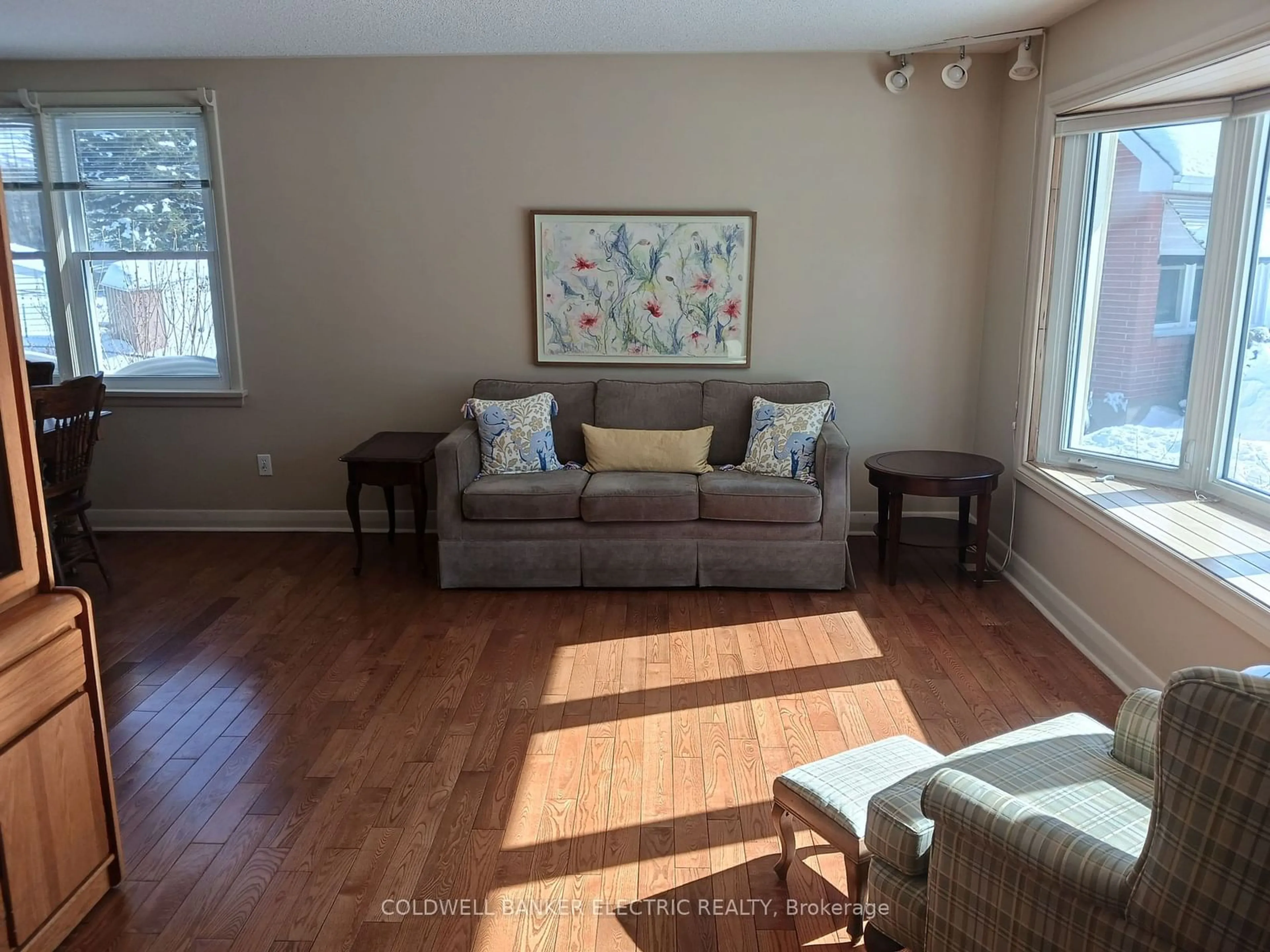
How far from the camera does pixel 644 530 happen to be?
14.2 ft

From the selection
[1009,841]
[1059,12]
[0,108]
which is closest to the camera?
[1009,841]

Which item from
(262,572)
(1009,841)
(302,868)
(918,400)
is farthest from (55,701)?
(918,400)

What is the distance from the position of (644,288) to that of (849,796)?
3.38m

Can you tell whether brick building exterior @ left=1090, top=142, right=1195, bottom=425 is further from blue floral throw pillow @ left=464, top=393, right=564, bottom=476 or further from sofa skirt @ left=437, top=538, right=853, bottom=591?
blue floral throw pillow @ left=464, top=393, right=564, bottom=476

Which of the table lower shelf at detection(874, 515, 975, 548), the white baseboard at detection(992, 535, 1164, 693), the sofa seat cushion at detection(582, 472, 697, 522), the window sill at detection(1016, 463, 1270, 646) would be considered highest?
the window sill at detection(1016, 463, 1270, 646)

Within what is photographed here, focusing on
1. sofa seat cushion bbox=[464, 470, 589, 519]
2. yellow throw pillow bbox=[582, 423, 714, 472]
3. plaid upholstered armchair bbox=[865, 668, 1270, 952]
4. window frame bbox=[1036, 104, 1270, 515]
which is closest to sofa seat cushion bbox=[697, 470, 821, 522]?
yellow throw pillow bbox=[582, 423, 714, 472]

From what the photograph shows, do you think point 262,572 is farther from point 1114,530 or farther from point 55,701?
point 1114,530

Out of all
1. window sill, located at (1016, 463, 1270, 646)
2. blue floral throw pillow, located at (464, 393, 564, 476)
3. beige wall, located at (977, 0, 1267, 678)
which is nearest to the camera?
window sill, located at (1016, 463, 1270, 646)

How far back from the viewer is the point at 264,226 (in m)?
5.00

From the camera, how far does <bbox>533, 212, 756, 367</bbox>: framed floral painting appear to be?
16.1 ft

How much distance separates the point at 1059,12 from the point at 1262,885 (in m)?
3.64

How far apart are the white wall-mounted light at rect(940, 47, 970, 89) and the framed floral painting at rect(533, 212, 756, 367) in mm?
1106

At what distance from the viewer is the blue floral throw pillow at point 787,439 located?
448cm

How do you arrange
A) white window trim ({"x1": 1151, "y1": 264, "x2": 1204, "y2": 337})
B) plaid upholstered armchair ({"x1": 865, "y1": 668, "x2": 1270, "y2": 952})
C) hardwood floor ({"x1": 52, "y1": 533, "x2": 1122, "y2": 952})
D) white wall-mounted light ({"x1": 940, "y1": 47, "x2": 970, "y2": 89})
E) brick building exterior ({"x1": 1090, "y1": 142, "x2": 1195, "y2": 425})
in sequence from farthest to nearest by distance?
white wall-mounted light ({"x1": 940, "y1": 47, "x2": 970, "y2": 89})
brick building exterior ({"x1": 1090, "y1": 142, "x2": 1195, "y2": 425})
white window trim ({"x1": 1151, "y1": 264, "x2": 1204, "y2": 337})
hardwood floor ({"x1": 52, "y1": 533, "x2": 1122, "y2": 952})
plaid upholstered armchair ({"x1": 865, "y1": 668, "x2": 1270, "y2": 952})
